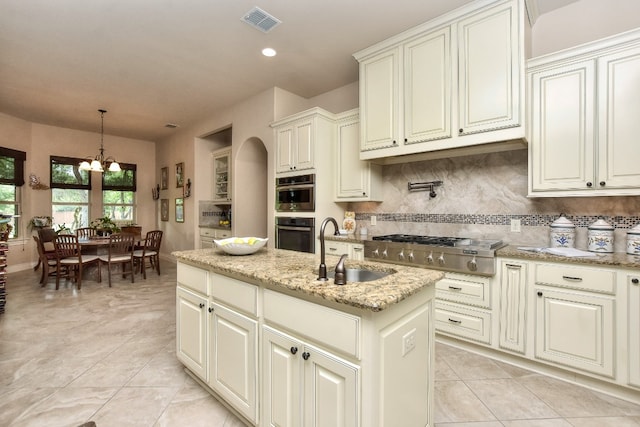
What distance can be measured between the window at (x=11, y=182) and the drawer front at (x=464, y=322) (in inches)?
275

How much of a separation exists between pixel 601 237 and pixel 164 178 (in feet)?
24.7

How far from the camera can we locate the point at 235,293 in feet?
5.40

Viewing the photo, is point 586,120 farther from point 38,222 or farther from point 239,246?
point 38,222

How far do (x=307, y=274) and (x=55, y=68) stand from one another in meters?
4.32

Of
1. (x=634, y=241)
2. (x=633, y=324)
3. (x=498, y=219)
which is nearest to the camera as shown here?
(x=633, y=324)

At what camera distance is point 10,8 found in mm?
2580

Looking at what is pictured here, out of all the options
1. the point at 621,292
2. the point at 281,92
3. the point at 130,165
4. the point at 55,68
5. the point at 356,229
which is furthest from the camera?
the point at 130,165

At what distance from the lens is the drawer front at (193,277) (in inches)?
74.7

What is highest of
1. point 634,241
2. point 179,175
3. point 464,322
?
point 179,175

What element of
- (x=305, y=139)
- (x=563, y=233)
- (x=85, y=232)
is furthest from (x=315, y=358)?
(x=85, y=232)

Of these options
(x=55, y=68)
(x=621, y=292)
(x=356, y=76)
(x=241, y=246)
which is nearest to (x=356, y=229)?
(x=356, y=76)

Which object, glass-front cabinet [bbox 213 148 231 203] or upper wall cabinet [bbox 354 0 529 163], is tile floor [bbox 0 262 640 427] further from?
glass-front cabinet [bbox 213 148 231 203]

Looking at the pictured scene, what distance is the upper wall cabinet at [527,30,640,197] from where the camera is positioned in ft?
6.78

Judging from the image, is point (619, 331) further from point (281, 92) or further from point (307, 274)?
point (281, 92)
